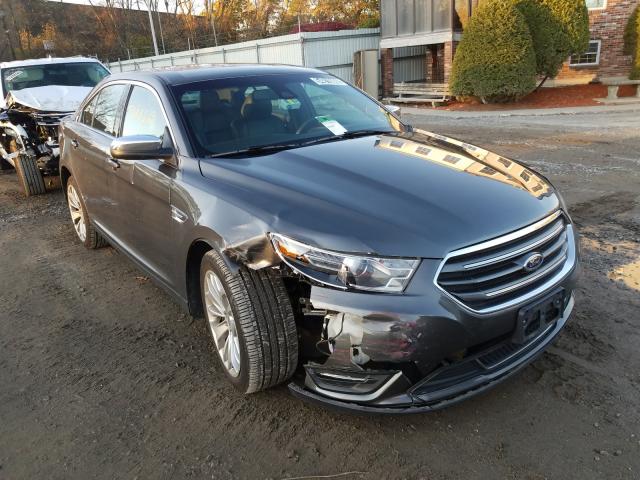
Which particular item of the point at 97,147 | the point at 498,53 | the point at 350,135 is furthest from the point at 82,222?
the point at 498,53

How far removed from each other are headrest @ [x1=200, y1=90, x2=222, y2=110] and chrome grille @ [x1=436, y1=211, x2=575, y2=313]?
6.61 feet

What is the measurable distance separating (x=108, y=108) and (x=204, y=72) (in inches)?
43.5

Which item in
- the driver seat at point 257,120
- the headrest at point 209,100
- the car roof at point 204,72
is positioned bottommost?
the driver seat at point 257,120

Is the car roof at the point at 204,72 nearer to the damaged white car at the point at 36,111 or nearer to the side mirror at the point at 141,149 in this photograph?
the side mirror at the point at 141,149

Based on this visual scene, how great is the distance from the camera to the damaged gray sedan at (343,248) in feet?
7.50

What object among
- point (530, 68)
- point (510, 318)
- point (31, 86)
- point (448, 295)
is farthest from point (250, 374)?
point (530, 68)

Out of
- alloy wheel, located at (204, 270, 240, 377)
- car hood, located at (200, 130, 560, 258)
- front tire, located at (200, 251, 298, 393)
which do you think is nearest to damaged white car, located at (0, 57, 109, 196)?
alloy wheel, located at (204, 270, 240, 377)

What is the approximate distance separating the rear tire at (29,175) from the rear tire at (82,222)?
260cm

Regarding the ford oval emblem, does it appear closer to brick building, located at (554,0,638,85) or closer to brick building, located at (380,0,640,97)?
brick building, located at (380,0,640,97)

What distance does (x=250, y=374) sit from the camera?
2676mm

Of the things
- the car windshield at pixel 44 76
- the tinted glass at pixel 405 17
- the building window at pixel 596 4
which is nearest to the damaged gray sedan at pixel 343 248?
the car windshield at pixel 44 76

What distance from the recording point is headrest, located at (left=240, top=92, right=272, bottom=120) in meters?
3.58

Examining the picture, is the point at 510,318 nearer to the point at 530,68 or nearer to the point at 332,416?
the point at 332,416

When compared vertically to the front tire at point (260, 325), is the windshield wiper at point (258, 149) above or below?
above
